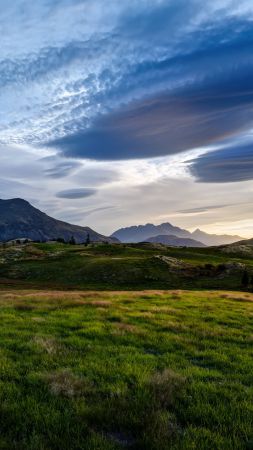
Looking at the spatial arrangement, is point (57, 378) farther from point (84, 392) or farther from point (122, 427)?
point (122, 427)

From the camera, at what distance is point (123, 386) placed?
32.1ft

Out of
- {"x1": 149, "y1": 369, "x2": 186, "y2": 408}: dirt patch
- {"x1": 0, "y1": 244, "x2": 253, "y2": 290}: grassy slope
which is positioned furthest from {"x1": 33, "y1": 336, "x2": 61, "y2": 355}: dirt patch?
{"x1": 0, "y1": 244, "x2": 253, "y2": 290}: grassy slope

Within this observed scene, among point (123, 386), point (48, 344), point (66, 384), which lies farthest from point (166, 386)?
point (48, 344)

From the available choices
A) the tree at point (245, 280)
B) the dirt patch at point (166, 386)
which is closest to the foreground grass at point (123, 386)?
the dirt patch at point (166, 386)

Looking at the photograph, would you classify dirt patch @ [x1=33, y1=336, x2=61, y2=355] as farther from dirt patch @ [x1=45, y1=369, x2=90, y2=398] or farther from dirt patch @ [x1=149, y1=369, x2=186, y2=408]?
dirt patch @ [x1=149, y1=369, x2=186, y2=408]

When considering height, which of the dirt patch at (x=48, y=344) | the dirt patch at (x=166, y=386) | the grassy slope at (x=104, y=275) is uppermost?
the dirt patch at (x=166, y=386)

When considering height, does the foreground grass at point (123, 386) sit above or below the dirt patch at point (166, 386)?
below

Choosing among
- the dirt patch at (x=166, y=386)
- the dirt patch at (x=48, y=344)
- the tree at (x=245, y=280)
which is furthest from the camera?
the tree at (x=245, y=280)

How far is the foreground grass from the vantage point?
7.23 meters

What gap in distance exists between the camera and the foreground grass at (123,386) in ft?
23.7

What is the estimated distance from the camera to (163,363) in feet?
40.0

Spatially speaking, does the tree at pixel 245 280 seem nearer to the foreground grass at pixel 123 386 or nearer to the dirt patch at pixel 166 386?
the foreground grass at pixel 123 386

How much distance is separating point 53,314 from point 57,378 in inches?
479

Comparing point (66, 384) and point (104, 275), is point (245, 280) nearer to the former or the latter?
point (104, 275)
